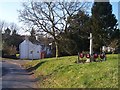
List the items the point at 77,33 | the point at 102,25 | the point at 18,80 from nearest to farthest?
the point at 18,80
the point at 102,25
the point at 77,33

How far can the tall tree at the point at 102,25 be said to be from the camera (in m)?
46.6

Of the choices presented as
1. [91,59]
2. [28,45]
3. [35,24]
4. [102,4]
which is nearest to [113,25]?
[102,4]

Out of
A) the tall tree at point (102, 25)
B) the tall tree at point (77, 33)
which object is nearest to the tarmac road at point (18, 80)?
the tall tree at point (77, 33)

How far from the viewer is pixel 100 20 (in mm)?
46688

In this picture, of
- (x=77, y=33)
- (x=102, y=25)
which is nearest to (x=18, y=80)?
(x=102, y=25)

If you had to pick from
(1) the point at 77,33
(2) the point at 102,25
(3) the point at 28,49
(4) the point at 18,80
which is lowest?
(4) the point at 18,80

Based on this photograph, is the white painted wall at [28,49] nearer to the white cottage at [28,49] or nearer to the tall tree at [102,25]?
the white cottage at [28,49]

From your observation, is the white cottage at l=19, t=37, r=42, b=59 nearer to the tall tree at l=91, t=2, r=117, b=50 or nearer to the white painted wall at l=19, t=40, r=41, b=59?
the white painted wall at l=19, t=40, r=41, b=59

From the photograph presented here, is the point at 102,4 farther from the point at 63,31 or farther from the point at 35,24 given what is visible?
the point at 35,24

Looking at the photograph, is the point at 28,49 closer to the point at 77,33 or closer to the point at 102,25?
the point at 77,33

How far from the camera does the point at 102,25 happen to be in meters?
47.4

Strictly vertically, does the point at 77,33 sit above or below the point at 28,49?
above

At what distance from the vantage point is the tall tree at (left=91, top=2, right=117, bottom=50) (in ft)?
153

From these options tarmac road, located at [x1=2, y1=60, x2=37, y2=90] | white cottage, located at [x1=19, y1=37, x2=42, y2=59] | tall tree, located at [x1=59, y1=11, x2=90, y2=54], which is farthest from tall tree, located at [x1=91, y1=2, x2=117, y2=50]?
white cottage, located at [x1=19, y1=37, x2=42, y2=59]
